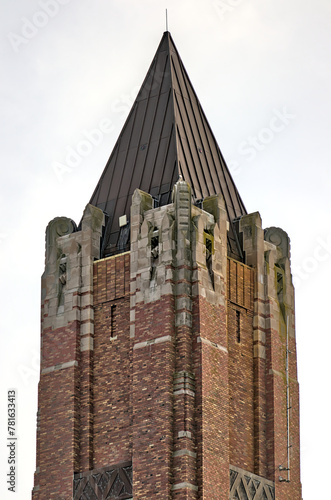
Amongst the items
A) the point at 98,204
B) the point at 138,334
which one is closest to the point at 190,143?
the point at 98,204

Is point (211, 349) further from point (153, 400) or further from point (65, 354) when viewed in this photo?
point (65, 354)

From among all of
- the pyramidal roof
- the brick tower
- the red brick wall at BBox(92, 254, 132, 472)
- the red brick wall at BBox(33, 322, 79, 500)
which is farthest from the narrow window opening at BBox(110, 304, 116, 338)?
the pyramidal roof

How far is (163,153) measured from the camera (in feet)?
252

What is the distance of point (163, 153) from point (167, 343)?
1058cm

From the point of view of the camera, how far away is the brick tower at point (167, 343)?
226 feet

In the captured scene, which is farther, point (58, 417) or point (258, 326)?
point (258, 326)

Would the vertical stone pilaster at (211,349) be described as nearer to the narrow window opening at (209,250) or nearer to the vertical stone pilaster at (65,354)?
the narrow window opening at (209,250)

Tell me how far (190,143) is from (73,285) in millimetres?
8682

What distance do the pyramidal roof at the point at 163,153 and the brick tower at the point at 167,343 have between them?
0.09 meters

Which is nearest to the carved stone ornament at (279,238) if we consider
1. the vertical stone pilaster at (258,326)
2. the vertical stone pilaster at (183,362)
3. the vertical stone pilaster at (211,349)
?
the vertical stone pilaster at (258,326)

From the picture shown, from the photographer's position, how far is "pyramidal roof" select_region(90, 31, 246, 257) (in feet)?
249

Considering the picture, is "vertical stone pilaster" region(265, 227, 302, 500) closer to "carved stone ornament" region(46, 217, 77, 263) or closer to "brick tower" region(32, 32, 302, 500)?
"brick tower" region(32, 32, 302, 500)

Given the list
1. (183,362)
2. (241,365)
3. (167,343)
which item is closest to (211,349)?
(183,362)

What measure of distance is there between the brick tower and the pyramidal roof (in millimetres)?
88
